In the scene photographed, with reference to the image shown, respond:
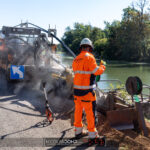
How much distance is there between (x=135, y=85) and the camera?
207 inches

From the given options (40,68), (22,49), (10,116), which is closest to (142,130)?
(10,116)

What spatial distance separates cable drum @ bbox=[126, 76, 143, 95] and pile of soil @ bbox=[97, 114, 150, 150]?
0.93m

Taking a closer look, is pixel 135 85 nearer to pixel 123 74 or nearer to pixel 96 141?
pixel 96 141

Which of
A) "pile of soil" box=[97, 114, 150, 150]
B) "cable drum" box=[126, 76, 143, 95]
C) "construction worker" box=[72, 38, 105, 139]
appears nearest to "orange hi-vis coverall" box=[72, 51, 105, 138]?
"construction worker" box=[72, 38, 105, 139]

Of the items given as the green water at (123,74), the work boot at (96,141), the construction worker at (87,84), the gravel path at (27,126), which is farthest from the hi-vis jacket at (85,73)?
the green water at (123,74)

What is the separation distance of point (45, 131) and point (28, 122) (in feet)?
2.56

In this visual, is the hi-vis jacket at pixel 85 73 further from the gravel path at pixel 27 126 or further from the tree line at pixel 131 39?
the tree line at pixel 131 39

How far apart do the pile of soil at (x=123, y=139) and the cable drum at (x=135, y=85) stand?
93cm

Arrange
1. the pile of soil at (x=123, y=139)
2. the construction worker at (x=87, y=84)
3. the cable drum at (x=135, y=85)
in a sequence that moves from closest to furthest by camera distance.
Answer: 1. the pile of soil at (x=123, y=139)
2. the construction worker at (x=87, y=84)
3. the cable drum at (x=135, y=85)

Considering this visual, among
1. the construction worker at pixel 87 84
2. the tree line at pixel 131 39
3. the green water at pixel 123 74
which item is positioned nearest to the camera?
the construction worker at pixel 87 84

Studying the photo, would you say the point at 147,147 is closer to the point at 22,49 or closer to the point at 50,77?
the point at 50,77

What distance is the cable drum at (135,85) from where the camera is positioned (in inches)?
205

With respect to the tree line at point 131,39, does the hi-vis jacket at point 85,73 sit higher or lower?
lower

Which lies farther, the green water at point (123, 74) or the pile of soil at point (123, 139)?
the green water at point (123, 74)
